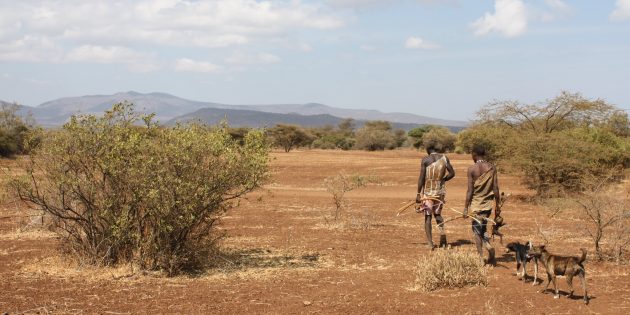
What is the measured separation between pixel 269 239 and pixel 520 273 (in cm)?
571

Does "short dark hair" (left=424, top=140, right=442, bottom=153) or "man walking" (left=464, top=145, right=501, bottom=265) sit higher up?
"short dark hair" (left=424, top=140, right=442, bottom=153)

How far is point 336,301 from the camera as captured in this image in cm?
727

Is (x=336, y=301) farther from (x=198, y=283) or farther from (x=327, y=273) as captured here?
(x=198, y=283)

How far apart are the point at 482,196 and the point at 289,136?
200 feet

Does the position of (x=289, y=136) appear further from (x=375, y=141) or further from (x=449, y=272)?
(x=449, y=272)

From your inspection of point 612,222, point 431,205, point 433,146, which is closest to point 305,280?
point 431,205

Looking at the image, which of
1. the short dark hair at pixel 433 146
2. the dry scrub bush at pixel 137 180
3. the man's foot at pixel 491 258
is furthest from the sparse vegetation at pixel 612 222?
the dry scrub bush at pixel 137 180

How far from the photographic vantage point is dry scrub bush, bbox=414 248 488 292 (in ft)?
25.1

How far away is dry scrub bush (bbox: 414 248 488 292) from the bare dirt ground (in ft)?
0.48

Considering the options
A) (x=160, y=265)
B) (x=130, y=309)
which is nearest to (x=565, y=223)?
(x=160, y=265)

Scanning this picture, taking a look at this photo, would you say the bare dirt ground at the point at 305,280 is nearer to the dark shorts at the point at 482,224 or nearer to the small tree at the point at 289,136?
the dark shorts at the point at 482,224

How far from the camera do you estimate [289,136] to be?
69.6 metres

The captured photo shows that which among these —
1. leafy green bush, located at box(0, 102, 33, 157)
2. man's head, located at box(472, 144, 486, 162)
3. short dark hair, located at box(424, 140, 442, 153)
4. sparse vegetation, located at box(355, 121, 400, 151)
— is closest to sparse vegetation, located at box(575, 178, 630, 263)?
man's head, located at box(472, 144, 486, 162)

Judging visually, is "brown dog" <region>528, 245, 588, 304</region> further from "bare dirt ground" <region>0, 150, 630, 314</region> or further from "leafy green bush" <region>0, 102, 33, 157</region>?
"leafy green bush" <region>0, 102, 33, 157</region>
